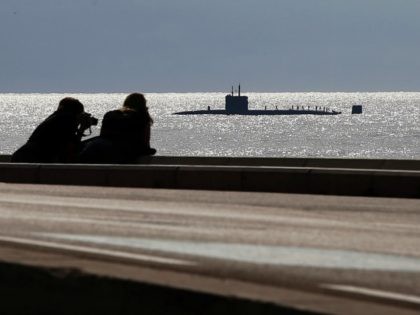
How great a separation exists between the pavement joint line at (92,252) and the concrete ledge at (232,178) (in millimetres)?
4668

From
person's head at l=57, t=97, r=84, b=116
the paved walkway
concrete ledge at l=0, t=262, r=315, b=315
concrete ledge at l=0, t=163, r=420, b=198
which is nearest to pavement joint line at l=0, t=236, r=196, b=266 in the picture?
the paved walkway

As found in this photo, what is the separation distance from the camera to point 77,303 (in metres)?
5.81

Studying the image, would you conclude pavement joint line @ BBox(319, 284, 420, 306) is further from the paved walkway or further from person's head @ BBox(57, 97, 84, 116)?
person's head @ BBox(57, 97, 84, 116)

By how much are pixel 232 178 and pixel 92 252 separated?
Answer: 578cm

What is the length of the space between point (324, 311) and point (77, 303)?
1.25 metres

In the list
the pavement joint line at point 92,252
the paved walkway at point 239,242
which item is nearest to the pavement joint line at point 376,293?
the paved walkway at point 239,242

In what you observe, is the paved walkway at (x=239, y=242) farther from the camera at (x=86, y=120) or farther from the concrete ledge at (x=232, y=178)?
the camera at (x=86, y=120)

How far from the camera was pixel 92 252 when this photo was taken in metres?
7.56

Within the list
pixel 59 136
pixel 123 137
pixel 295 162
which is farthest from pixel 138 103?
pixel 295 162

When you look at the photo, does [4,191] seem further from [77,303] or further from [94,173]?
[77,303]

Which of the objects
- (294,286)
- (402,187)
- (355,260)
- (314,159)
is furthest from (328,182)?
(294,286)

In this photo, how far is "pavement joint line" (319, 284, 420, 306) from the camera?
5836 millimetres

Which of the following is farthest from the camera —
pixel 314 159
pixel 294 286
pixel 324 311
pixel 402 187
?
pixel 314 159

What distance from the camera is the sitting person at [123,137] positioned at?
49.3 feet
